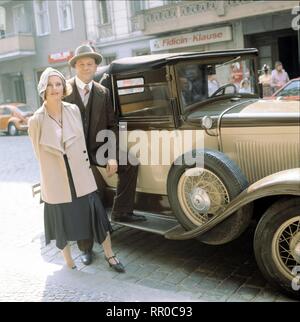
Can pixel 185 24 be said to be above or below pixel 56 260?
above

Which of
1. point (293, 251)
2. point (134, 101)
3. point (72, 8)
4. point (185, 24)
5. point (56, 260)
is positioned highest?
point (72, 8)

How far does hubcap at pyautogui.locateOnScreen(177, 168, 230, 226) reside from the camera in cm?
368

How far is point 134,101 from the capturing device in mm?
4613

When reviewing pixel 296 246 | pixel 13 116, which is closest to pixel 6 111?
pixel 13 116

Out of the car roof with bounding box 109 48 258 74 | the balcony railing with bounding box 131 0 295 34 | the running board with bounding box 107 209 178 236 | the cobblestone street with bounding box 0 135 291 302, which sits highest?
the balcony railing with bounding box 131 0 295 34

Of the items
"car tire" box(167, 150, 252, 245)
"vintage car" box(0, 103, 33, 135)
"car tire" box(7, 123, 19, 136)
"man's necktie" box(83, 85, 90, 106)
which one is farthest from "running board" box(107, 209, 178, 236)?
"vintage car" box(0, 103, 33, 135)

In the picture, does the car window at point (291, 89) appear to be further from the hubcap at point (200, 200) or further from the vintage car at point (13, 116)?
the vintage car at point (13, 116)

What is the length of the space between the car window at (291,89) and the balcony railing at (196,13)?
6.83 m

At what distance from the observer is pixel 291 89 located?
8867mm

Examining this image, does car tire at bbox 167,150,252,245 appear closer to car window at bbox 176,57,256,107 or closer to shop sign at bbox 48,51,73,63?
car window at bbox 176,57,256,107

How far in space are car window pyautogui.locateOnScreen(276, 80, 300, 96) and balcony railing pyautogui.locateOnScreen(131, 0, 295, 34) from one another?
6.83m

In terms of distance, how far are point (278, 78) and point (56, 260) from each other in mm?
9505
